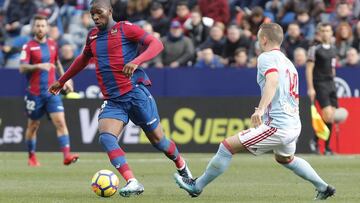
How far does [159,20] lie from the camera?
998 inches

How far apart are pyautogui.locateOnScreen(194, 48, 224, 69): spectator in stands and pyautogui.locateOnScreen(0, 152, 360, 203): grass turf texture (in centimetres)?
333

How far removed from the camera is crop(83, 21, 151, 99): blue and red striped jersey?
11961 millimetres

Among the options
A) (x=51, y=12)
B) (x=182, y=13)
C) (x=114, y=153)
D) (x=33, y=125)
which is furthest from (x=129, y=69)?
(x=51, y=12)

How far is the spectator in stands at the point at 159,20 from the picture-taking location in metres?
25.2

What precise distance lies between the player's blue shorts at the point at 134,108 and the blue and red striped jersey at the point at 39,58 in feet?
18.5

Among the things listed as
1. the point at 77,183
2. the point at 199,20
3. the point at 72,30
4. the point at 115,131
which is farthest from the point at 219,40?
the point at 115,131

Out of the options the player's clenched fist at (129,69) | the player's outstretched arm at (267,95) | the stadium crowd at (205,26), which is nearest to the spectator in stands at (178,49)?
the stadium crowd at (205,26)

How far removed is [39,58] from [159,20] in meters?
8.17

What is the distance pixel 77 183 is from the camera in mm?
13695

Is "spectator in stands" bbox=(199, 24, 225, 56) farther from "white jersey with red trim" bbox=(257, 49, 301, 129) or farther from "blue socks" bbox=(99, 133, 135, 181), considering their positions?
"white jersey with red trim" bbox=(257, 49, 301, 129)

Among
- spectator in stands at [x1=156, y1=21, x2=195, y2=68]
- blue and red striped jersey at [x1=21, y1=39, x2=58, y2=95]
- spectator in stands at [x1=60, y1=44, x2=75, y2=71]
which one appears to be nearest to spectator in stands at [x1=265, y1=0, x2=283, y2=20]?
spectator in stands at [x1=156, y1=21, x2=195, y2=68]

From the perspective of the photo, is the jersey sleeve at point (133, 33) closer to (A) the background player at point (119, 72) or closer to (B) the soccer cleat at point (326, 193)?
(A) the background player at point (119, 72)

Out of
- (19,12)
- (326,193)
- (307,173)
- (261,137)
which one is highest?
(261,137)

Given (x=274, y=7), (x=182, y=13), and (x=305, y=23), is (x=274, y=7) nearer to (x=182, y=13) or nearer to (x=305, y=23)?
(x=305, y=23)
